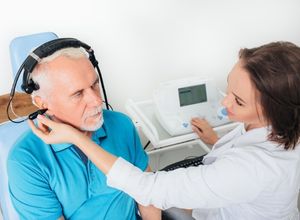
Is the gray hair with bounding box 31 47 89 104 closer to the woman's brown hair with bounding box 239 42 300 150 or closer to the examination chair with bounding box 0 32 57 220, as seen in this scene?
the examination chair with bounding box 0 32 57 220

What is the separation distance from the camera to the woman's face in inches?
39.4

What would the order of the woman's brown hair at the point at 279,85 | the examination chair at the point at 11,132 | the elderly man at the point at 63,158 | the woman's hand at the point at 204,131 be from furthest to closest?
the woman's hand at the point at 204,131 < the examination chair at the point at 11,132 < the elderly man at the point at 63,158 < the woman's brown hair at the point at 279,85

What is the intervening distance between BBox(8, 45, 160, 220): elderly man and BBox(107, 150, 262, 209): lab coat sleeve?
19 cm

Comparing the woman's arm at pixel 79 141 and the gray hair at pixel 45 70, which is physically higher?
the gray hair at pixel 45 70

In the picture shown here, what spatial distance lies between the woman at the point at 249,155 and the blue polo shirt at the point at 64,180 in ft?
0.36

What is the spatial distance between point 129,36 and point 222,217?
43.5 inches

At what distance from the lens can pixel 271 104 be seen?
966 millimetres

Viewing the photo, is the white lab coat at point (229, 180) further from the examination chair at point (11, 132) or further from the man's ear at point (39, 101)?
the examination chair at point (11, 132)

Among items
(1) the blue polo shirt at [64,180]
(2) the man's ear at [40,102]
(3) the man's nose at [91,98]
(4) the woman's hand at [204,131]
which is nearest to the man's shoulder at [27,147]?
(1) the blue polo shirt at [64,180]

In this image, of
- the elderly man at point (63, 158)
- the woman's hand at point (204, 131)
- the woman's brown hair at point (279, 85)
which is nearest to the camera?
the woman's brown hair at point (279, 85)

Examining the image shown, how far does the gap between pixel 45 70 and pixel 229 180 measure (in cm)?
64

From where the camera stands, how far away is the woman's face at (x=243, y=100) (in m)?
1.00

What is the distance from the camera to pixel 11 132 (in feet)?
4.34

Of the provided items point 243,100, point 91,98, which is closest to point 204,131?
point 243,100
